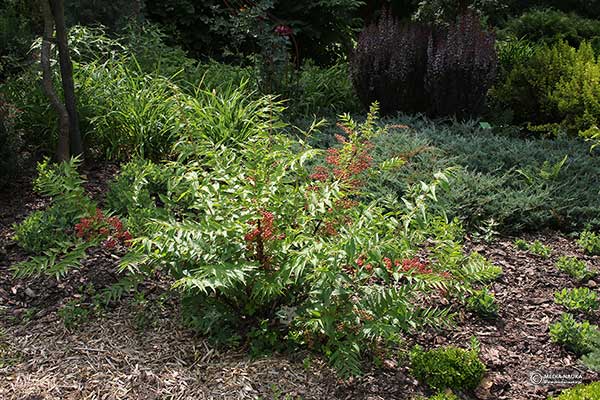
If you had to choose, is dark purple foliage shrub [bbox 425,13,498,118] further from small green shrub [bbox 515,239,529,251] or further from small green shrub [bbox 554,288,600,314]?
small green shrub [bbox 554,288,600,314]

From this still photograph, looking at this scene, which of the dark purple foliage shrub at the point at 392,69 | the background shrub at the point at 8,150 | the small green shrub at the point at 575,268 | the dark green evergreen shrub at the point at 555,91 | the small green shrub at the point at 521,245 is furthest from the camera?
the dark purple foliage shrub at the point at 392,69

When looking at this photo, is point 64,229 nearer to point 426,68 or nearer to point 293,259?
point 293,259

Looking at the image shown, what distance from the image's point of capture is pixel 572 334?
2.99 m

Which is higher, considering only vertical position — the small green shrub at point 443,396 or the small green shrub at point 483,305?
the small green shrub at point 483,305

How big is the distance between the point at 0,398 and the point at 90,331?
1.60 feet

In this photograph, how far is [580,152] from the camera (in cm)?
503

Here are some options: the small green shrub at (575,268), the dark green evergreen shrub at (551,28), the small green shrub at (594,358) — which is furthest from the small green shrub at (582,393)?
the dark green evergreen shrub at (551,28)

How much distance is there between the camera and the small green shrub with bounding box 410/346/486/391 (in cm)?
274

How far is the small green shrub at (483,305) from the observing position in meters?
3.19

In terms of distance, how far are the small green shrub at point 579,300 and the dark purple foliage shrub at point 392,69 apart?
128 inches

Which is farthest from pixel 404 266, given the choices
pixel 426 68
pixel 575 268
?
pixel 426 68

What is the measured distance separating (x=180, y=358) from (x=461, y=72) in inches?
158

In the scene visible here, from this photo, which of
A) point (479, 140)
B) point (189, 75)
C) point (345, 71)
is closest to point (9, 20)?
point (189, 75)

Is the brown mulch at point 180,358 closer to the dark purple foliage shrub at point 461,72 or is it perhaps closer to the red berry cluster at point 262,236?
the red berry cluster at point 262,236
